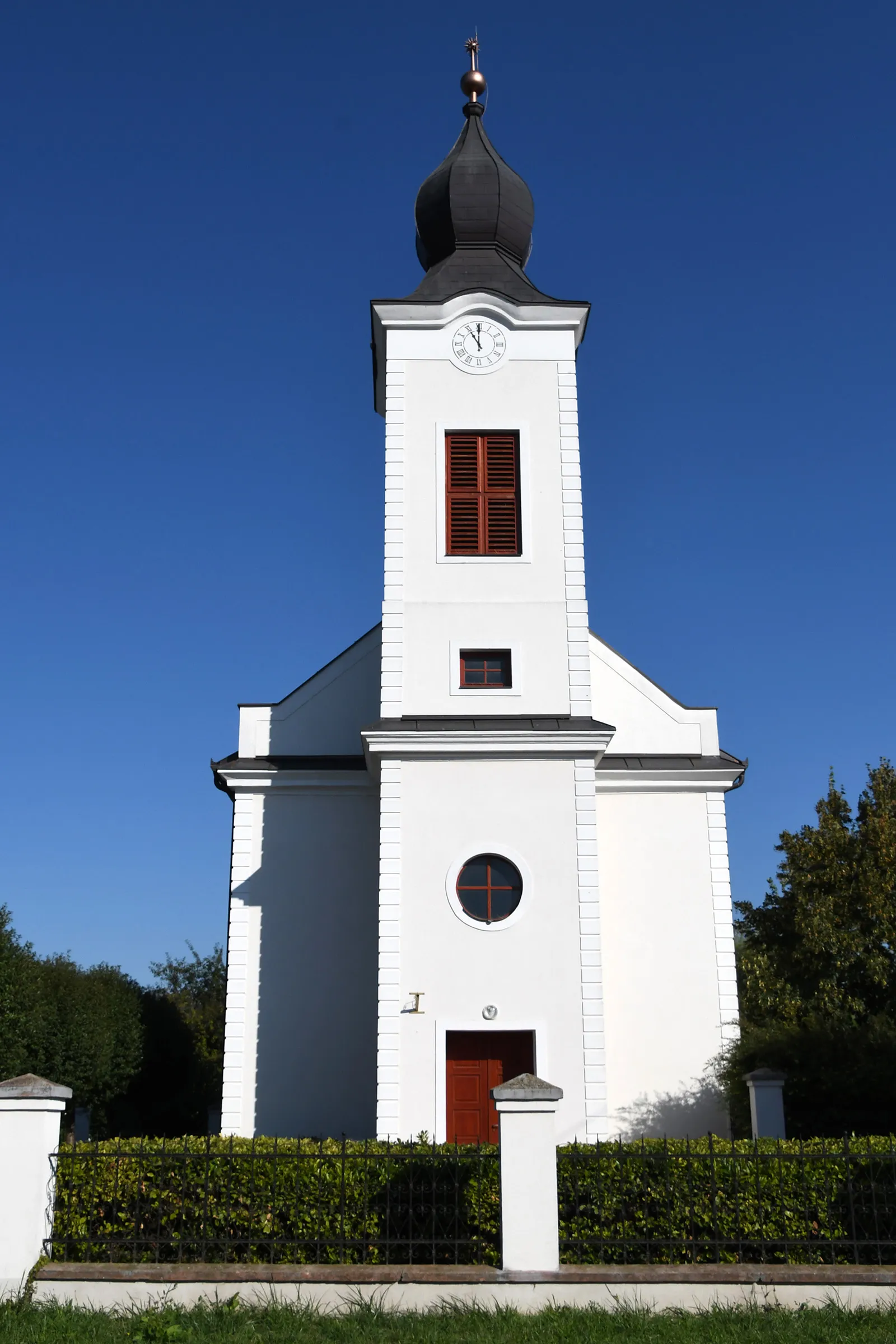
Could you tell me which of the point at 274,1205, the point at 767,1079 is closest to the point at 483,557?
the point at 767,1079

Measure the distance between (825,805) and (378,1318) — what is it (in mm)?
15467

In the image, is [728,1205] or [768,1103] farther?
[768,1103]

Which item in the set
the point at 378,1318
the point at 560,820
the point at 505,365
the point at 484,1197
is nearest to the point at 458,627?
the point at 560,820

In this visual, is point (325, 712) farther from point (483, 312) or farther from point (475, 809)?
point (483, 312)

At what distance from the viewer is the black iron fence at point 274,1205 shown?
10.2 meters

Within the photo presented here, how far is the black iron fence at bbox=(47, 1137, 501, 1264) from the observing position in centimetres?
1023

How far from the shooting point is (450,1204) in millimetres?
10445

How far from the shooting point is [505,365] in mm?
18500

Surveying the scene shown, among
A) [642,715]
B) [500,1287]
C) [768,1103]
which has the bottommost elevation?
[500,1287]

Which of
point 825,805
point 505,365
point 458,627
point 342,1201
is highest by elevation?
point 505,365

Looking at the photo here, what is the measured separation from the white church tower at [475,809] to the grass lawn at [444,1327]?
16.6 feet

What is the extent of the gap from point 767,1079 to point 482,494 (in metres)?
8.64

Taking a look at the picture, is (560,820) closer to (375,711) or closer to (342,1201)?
(375,711)

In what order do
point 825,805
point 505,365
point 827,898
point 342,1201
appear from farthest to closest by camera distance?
point 825,805 < point 827,898 < point 505,365 < point 342,1201
